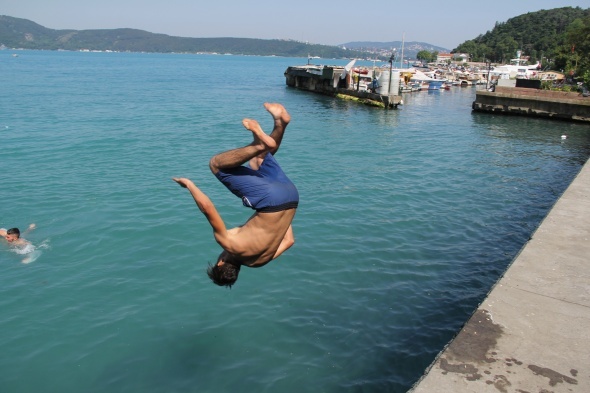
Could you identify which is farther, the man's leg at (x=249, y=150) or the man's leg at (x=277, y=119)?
the man's leg at (x=277, y=119)

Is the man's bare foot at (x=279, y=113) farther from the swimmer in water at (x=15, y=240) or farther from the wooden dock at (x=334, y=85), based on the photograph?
the wooden dock at (x=334, y=85)

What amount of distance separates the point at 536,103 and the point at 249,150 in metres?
45.3

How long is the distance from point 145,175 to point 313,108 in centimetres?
3067

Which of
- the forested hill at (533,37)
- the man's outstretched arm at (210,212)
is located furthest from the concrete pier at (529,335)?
the forested hill at (533,37)

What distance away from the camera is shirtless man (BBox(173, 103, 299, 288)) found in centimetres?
500

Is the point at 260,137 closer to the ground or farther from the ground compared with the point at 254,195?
farther from the ground

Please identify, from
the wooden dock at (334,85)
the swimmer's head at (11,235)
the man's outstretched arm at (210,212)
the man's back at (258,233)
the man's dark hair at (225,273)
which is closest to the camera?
the man's outstretched arm at (210,212)

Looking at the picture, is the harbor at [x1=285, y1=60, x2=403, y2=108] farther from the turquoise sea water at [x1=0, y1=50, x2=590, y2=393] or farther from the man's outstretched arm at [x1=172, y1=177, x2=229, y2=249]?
the man's outstretched arm at [x1=172, y1=177, x2=229, y2=249]

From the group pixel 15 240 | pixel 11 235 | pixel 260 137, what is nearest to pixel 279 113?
pixel 260 137

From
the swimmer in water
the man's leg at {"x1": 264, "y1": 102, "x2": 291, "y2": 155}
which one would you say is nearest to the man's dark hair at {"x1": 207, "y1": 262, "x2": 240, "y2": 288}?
the man's leg at {"x1": 264, "y1": 102, "x2": 291, "y2": 155}

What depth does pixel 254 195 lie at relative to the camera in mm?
5191

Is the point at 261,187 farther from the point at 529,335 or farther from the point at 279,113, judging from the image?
the point at 529,335

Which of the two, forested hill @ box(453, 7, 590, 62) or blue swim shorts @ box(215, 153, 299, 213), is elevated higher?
forested hill @ box(453, 7, 590, 62)

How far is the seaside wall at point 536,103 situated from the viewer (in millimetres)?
42031
